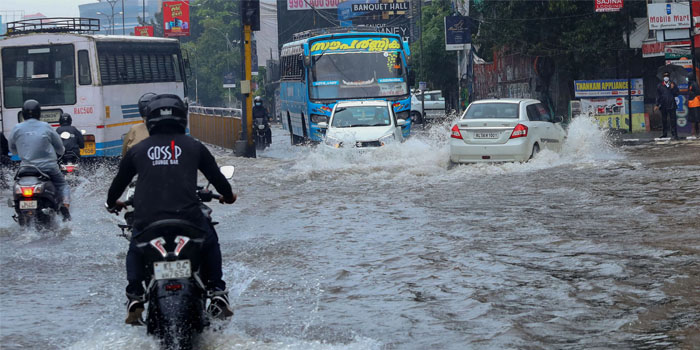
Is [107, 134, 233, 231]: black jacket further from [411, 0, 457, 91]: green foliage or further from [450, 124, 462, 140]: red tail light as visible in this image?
[411, 0, 457, 91]: green foliage

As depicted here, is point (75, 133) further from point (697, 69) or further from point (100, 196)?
point (697, 69)

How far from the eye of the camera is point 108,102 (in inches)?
902

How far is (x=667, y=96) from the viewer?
2697cm

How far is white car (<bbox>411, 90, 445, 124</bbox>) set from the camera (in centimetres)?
4925

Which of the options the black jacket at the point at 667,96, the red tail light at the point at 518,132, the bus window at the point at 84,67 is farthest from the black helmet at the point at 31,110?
the black jacket at the point at 667,96

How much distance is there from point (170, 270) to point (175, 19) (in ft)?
276

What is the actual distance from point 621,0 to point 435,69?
25.7 meters

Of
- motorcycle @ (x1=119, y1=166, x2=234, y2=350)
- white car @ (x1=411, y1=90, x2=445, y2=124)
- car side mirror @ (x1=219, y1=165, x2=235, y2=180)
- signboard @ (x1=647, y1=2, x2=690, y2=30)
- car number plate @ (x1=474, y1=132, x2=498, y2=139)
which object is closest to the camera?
motorcycle @ (x1=119, y1=166, x2=234, y2=350)

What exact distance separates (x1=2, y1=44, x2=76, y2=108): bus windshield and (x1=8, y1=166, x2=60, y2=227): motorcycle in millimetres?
11151

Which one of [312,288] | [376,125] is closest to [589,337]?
[312,288]

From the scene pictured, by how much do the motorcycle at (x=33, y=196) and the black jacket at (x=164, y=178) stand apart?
624 cm

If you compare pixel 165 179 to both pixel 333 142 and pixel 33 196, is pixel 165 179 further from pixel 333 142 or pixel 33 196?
pixel 333 142

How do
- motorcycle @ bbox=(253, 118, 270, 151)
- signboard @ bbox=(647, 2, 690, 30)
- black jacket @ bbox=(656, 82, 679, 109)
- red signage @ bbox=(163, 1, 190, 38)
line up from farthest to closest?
red signage @ bbox=(163, 1, 190, 38) → motorcycle @ bbox=(253, 118, 270, 151) → signboard @ bbox=(647, 2, 690, 30) → black jacket @ bbox=(656, 82, 679, 109)

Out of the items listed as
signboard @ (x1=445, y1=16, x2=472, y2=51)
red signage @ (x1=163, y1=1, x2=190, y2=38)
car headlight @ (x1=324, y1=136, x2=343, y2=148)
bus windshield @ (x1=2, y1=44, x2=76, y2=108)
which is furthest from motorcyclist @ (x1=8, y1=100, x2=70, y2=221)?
red signage @ (x1=163, y1=1, x2=190, y2=38)
